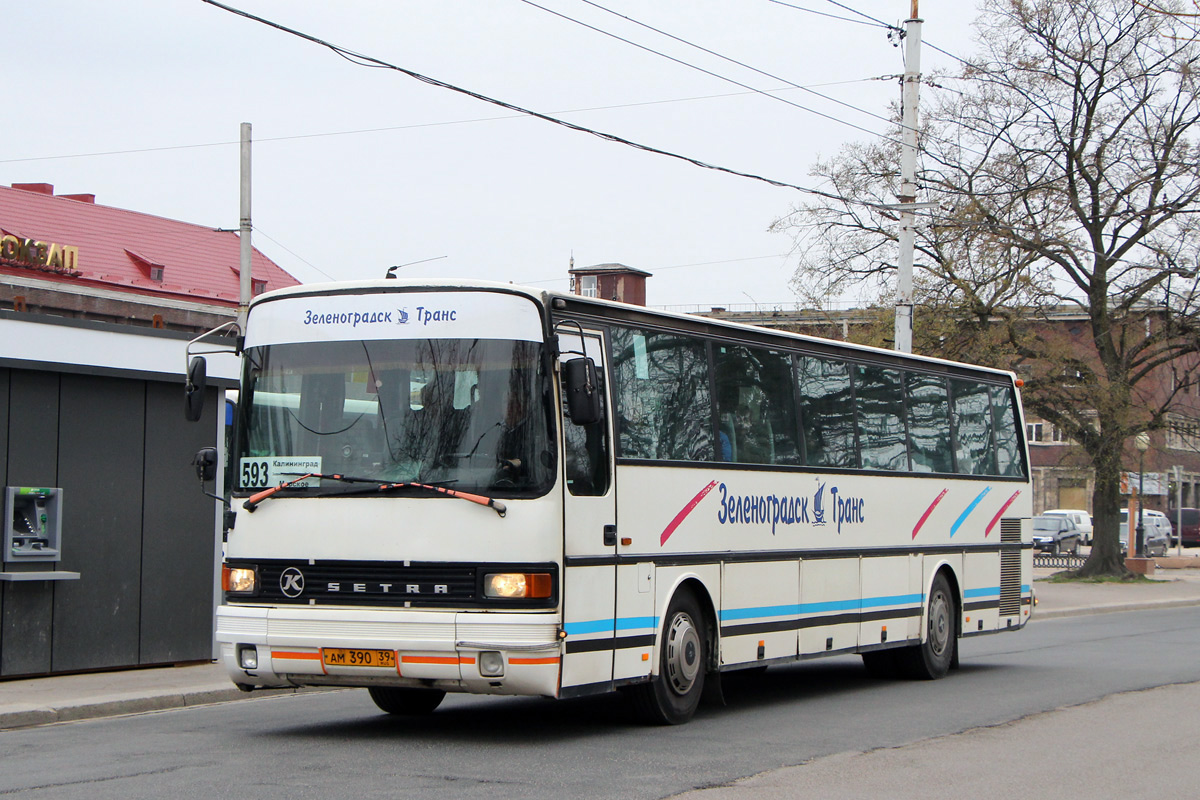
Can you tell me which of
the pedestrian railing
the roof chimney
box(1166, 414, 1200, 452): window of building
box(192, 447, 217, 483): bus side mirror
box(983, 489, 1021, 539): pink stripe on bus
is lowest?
the pedestrian railing

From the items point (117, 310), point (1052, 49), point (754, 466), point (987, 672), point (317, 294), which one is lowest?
point (987, 672)

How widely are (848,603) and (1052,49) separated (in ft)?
86.1

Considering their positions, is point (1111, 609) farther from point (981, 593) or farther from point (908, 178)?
point (981, 593)

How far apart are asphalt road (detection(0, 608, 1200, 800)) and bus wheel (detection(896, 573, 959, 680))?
0.21m

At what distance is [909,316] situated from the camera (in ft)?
73.5

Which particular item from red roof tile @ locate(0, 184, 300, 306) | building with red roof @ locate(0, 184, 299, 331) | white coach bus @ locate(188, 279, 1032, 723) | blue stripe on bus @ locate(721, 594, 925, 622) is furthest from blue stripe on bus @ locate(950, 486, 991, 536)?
red roof tile @ locate(0, 184, 300, 306)

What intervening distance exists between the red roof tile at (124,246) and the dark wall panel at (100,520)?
40146 mm

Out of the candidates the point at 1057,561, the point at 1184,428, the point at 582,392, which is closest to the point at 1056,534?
the point at 1057,561

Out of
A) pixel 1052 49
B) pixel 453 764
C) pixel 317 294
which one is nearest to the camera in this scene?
pixel 453 764

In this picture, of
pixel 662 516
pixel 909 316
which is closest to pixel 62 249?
pixel 909 316

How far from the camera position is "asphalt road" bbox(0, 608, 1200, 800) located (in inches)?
316

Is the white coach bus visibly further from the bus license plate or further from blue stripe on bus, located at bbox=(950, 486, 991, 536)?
blue stripe on bus, located at bbox=(950, 486, 991, 536)

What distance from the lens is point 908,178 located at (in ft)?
76.0

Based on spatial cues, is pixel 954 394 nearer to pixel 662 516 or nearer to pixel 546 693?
pixel 662 516
